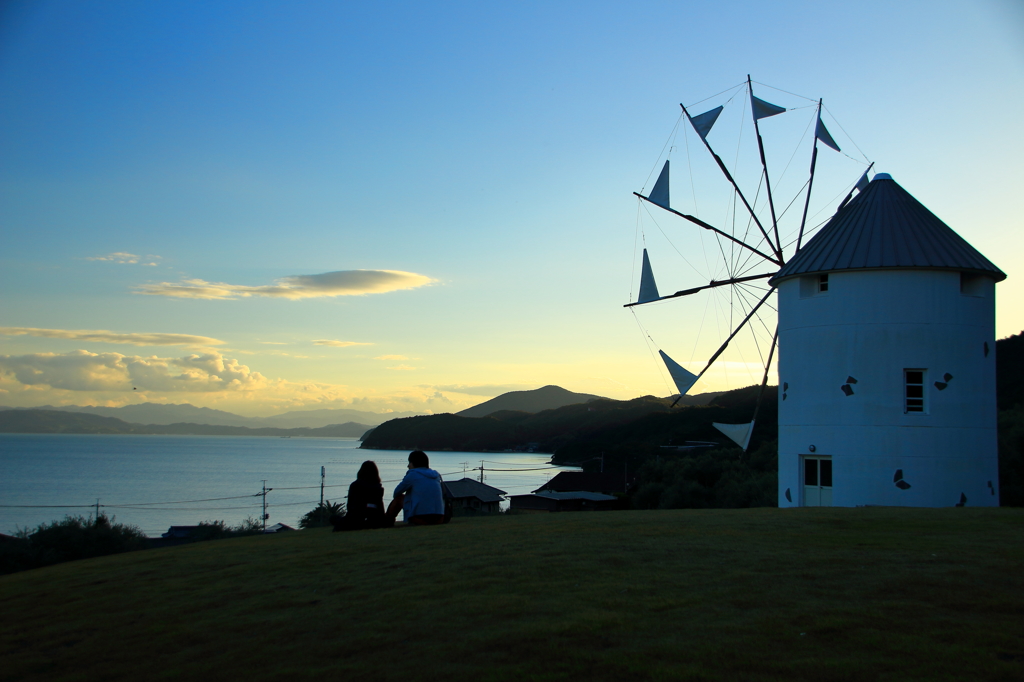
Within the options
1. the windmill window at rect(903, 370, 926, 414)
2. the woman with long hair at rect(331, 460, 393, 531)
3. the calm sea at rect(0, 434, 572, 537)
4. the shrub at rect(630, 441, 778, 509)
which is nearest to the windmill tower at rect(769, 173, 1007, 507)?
the windmill window at rect(903, 370, 926, 414)

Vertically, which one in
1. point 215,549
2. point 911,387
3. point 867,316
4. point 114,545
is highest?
point 867,316

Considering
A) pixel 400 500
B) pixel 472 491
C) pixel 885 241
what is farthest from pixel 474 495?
pixel 400 500

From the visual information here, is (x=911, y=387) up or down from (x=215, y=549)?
up

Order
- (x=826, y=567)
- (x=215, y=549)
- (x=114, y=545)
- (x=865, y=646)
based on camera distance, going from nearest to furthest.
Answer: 1. (x=865, y=646)
2. (x=826, y=567)
3. (x=215, y=549)
4. (x=114, y=545)

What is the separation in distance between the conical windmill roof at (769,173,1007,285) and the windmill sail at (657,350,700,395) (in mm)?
4400

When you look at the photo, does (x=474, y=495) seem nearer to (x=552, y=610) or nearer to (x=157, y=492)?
(x=552, y=610)

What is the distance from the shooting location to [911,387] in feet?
62.2

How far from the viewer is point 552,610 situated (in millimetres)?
6715

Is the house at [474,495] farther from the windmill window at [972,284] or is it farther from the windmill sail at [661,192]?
the windmill window at [972,284]

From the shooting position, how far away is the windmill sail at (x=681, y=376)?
82.3 feet

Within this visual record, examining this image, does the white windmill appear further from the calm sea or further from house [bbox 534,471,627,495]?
the calm sea

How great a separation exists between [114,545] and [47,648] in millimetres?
14658

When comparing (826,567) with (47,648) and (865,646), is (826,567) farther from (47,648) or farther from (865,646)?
(47,648)

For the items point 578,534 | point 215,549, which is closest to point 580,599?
point 578,534
